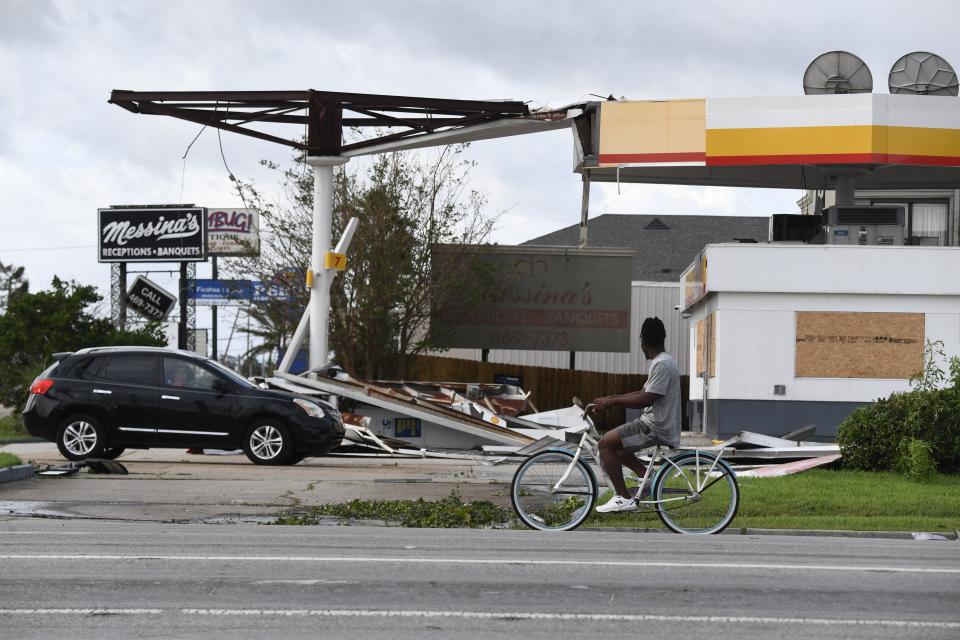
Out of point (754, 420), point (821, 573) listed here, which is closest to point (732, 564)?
point (821, 573)

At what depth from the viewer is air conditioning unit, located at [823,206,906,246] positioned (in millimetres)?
28031

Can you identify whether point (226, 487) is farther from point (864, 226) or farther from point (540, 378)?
point (540, 378)

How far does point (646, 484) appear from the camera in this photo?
11.5 metres

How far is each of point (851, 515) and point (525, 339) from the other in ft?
74.6

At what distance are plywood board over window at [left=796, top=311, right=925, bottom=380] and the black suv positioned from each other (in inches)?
448

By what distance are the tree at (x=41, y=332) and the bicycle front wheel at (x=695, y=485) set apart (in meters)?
26.6

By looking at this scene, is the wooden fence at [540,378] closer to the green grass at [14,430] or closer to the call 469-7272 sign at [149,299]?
the green grass at [14,430]

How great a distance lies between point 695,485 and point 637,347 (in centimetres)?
3596

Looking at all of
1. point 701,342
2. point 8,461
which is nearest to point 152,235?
point 701,342

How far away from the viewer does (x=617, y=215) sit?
57.8 metres

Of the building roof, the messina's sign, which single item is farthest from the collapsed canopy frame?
the messina's sign

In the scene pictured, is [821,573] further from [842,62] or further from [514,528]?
[842,62]

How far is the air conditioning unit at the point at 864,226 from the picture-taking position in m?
28.0

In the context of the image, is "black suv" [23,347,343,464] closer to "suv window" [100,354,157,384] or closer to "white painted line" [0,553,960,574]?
"suv window" [100,354,157,384]
